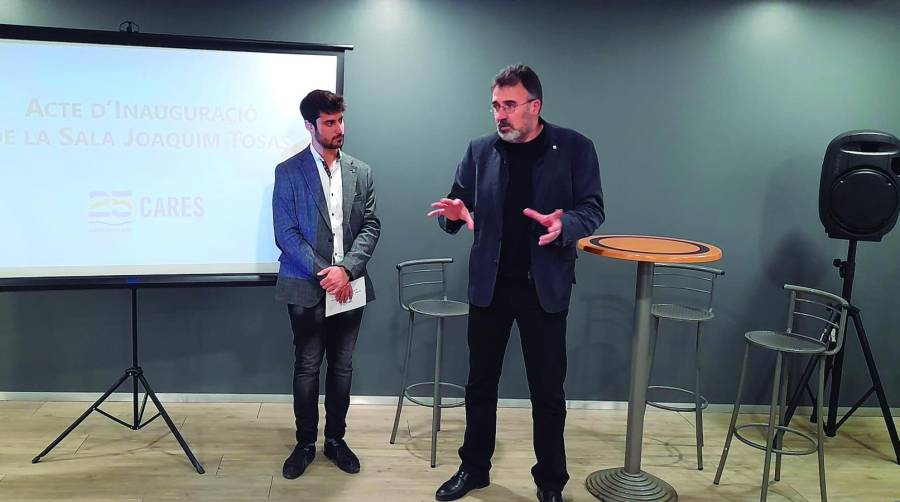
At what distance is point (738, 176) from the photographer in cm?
408

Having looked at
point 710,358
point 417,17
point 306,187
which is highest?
point 417,17

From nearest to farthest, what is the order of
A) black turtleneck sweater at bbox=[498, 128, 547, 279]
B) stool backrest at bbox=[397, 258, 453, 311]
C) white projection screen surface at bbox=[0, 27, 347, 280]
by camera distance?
black turtleneck sweater at bbox=[498, 128, 547, 279], white projection screen surface at bbox=[0, 27, 347, 280], stool backrest at bbox=[397, 258, 453, 311]

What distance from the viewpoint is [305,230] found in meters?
3.05

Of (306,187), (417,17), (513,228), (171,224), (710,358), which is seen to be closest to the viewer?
(513,228)

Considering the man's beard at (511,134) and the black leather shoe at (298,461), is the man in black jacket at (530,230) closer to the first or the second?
the man's beard at (511,134)

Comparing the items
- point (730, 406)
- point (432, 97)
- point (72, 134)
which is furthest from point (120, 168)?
point (730, 406)

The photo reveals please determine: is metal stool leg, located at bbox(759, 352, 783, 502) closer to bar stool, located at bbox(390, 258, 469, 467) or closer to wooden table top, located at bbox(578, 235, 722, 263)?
wooden table top, located at bbox(578, 235, 722, 263)

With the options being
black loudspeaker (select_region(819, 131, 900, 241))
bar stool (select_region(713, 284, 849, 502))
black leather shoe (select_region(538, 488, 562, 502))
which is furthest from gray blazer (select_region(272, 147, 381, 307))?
black loudspeaker (select_region(819, 131, 900, 241))

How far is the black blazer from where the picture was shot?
271cm

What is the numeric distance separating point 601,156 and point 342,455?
2.15 m

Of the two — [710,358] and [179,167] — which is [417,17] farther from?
[710,358]

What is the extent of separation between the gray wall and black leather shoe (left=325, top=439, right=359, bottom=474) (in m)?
0.83

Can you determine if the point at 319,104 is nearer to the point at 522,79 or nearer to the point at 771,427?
the point at 522,79

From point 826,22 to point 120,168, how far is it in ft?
12.5
